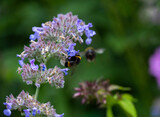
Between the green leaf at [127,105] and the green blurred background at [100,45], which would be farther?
the green blurred background at [100,45]

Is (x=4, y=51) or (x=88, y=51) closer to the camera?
(x=88, y=51)

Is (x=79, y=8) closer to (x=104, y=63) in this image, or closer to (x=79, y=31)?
(x=104, y=63)

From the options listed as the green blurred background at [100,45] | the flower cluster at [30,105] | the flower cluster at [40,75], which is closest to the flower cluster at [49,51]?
the flower cluster at [40,75]

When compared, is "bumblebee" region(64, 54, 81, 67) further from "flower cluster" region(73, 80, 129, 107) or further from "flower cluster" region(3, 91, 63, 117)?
"flower cluster" region(3, 91, 63, 117)

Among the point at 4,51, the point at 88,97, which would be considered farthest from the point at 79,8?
the point at 88,97

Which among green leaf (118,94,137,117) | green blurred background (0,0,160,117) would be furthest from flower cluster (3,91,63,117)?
green blurred background (0,0,160,117)

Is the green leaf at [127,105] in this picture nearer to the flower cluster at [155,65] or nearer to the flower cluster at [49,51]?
the flower cluster at [49,51]
